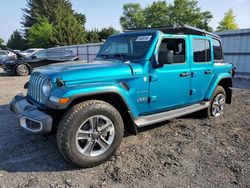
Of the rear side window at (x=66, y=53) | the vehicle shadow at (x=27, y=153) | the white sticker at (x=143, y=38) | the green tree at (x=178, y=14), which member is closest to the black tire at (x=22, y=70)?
the rear side window at (x=66, y=53)

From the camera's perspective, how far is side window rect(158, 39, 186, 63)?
435 centimetres

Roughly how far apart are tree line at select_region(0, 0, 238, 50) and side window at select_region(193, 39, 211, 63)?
27.5m

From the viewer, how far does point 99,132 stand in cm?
348

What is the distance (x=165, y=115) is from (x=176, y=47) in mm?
1278

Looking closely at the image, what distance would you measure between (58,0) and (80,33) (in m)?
29.5

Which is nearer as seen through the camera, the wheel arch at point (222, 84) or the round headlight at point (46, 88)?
the round headlight at point (46, 88)

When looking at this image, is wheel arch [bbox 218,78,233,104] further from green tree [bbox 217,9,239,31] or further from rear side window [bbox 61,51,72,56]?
green tree [bbox 217,9,239,31]

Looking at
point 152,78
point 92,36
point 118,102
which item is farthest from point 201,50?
point 92,36

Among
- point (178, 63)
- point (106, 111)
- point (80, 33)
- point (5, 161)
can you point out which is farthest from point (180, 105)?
point (80, 33)

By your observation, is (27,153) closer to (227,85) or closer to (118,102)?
(118,102)

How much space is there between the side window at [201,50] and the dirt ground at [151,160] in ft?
4.64

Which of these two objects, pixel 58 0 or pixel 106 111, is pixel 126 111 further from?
pixel 58 0

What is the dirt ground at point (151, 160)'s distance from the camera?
123 inches

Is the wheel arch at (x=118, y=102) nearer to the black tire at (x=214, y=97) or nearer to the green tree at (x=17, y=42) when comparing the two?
the black tire at (x=214, y=97)
